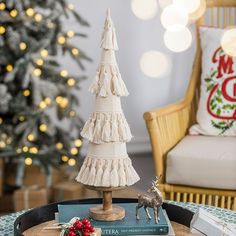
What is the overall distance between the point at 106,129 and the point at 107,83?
4.5 inches

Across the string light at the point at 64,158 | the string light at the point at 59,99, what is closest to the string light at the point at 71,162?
the string light at the point at 64,158

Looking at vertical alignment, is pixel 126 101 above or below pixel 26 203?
above

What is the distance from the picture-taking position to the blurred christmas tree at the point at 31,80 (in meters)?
2.49

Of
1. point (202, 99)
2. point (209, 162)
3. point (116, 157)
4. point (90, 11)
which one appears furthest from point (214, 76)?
point (116, 157)

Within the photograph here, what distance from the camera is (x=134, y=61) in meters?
3.33

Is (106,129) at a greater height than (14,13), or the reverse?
(14,13)

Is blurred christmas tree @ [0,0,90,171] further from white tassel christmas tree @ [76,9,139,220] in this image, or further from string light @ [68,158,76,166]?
white tassel christmas tree @ [76,9,139,220]

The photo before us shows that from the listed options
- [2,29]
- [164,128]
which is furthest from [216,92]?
[2,29]

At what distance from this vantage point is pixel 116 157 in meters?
1.35

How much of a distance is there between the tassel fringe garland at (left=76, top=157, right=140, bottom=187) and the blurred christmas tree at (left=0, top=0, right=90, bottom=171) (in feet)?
4.02

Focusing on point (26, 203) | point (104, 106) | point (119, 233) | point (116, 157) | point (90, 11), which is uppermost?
point (90, 11)

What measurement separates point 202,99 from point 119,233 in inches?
50.5

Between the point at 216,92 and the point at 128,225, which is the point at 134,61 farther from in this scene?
the point at 128,225

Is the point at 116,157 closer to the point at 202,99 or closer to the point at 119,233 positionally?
the point at 119,233
